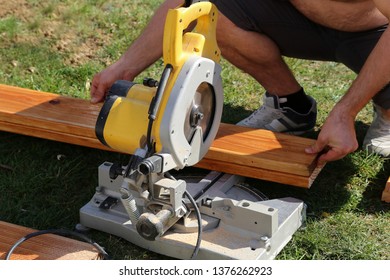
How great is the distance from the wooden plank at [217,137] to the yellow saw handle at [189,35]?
0.64 metres

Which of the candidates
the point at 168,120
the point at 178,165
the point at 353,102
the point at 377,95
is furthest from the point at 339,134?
the point at 168,120

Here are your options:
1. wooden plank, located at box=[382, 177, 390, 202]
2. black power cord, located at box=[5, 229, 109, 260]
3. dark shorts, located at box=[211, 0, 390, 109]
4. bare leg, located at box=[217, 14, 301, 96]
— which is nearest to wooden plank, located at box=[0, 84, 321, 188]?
wooden plank, located at box=[382, 177, 390, 202]

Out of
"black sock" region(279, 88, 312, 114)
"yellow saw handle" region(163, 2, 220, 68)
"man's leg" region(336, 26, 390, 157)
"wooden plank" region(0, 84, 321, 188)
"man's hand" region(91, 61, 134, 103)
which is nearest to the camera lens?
"yellow saw handle" region(163, 2, 220, 68)

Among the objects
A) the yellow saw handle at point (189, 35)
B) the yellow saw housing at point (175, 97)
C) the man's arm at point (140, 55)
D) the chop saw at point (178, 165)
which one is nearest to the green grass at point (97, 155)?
the chop saw at point (178, 165)

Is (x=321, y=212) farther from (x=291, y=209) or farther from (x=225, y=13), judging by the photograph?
(x=225, y=13)

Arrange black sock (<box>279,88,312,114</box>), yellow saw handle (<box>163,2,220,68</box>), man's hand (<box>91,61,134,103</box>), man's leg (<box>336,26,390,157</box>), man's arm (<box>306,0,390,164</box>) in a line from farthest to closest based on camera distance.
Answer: black sock (<box>279,88,312,114</box>)
man's leg (<box>336,26,390,157</box>)
man's hand (<box>91,61,134,103</box>)
man's arm (<box>306,0,390,164</box>)
yellow saw handle (<box>163,2,220,68</box>)

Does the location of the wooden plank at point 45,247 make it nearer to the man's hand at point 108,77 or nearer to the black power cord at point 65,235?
the black power cord at point 65,235

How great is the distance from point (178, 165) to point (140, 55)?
1047mm

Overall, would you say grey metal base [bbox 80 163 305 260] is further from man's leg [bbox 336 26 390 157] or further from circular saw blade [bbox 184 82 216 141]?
man's leg [bbox 336 26 390 157]

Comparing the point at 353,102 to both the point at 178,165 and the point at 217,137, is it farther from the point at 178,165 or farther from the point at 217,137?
the point at 178,165

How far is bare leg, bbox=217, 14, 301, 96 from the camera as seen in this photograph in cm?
416

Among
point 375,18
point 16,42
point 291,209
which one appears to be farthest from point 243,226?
point 16,42

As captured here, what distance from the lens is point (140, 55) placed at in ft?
12.8

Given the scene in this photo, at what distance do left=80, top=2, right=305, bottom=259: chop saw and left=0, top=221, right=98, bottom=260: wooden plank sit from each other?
0.21m
